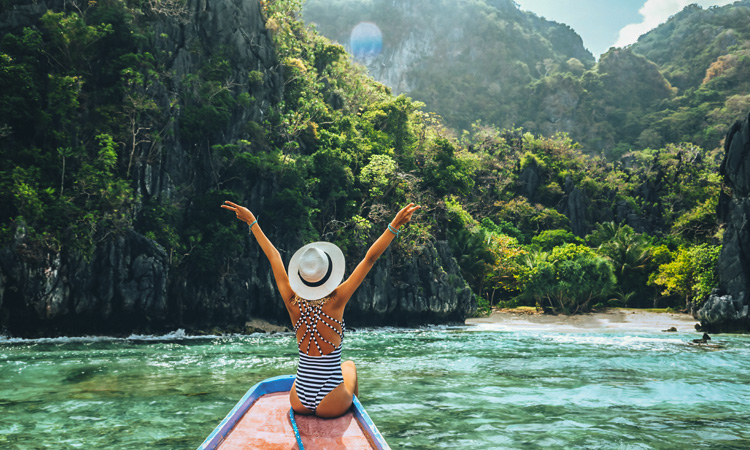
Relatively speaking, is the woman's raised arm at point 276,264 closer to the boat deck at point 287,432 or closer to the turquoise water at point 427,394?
the boat deck at point 287,432

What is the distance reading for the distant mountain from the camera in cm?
6862

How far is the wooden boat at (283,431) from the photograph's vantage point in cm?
361

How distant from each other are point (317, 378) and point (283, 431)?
0.45m

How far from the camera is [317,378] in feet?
13.5

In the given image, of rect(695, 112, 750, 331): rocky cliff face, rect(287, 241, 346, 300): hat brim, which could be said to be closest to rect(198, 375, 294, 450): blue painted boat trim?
rect(287, 241, 346, 300): hat brim

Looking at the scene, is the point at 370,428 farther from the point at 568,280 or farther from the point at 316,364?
the point at 568,280

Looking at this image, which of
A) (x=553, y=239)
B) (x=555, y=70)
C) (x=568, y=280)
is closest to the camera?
(x=568, y=280)

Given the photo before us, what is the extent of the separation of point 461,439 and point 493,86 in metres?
95.2

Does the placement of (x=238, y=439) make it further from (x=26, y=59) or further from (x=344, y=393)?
(x=26, y=59)

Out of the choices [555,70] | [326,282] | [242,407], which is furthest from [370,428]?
[555,70]

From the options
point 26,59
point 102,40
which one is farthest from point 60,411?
point 102,40

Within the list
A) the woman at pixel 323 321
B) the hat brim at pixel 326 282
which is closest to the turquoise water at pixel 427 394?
the woman at pixel 323 321

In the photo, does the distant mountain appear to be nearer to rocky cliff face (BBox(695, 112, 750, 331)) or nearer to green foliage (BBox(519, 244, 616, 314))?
green foliage (BBox(519, 244, 616, 314))

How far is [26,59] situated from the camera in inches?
746
